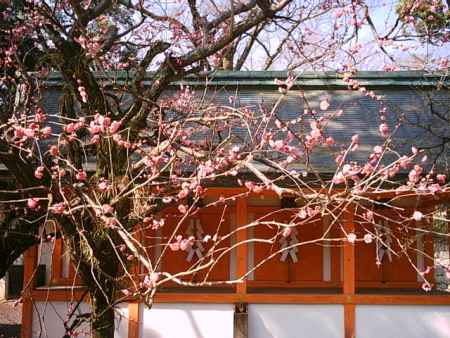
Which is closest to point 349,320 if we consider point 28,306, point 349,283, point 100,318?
point 349,283

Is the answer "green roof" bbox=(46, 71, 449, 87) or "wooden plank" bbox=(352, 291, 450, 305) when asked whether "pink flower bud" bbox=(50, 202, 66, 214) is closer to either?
"wooden plank" bbox=(352, 291, 450, 305)

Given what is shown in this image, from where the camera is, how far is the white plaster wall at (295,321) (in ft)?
24.9

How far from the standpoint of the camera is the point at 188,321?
762 centimetres

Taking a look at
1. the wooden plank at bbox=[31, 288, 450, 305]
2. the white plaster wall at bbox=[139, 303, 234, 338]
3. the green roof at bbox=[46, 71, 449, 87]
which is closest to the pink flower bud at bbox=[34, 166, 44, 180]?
the wooden plank at bbox=[31, 288, 450, 305]

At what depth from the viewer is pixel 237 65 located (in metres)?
16.0

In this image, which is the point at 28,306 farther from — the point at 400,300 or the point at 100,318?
the point at 400,300

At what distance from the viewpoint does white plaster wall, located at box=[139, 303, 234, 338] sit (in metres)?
7.58

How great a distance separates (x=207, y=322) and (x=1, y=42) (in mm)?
4644

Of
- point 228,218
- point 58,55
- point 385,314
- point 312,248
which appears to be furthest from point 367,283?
point 58,55

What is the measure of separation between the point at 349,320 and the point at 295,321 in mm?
746

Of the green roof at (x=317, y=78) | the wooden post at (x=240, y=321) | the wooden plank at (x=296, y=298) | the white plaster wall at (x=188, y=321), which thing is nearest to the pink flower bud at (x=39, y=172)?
the wooden plank at (x=296, y=298)

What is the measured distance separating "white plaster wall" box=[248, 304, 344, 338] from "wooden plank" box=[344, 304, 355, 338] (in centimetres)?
5

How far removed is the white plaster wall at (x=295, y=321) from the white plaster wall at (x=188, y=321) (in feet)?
1.18

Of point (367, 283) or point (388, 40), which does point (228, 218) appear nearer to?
point (367, 283)
